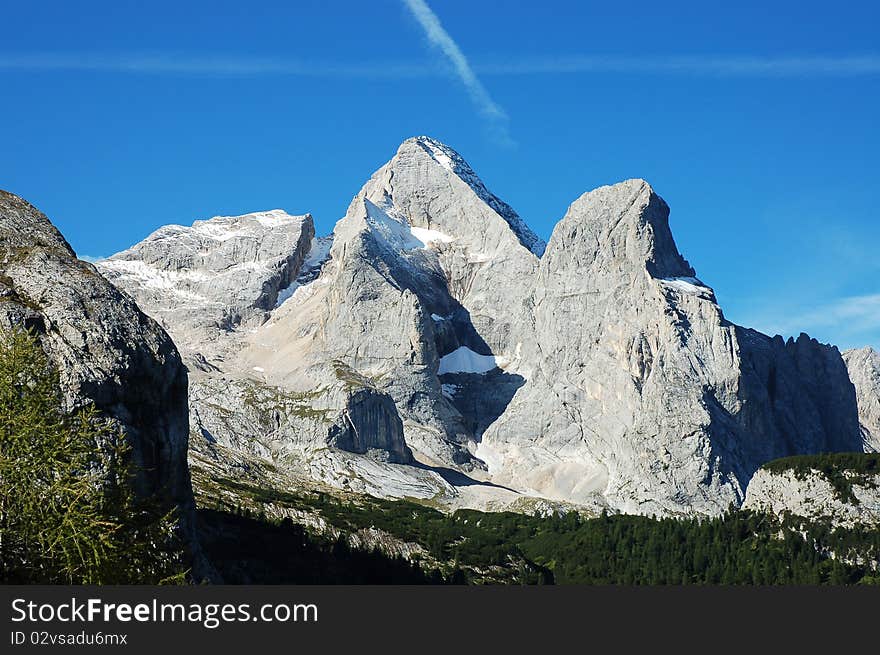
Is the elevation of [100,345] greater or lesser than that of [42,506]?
greater

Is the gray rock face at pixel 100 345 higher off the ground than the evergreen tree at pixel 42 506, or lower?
higher

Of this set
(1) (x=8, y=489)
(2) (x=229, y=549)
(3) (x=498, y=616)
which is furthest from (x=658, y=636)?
(2) (x=229, y=549)

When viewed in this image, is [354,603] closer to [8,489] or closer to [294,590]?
[294,590]

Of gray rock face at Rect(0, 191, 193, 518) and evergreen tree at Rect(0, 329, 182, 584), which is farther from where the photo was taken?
gray rock face at Rect(0, 191, 193, 518)

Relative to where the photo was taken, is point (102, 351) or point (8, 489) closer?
point (8, 489)

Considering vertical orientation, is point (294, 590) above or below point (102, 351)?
below

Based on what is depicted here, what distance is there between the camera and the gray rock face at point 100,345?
62156mm

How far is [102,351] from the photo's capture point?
63969 mm

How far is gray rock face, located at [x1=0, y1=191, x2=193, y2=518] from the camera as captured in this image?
62.2 metres

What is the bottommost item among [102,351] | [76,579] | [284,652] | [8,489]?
[284,652]

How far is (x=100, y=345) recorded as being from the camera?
64.2 metres

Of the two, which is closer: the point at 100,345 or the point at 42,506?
the point at 42,506

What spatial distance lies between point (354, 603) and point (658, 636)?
32.1 feet

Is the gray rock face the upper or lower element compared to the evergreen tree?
upper
